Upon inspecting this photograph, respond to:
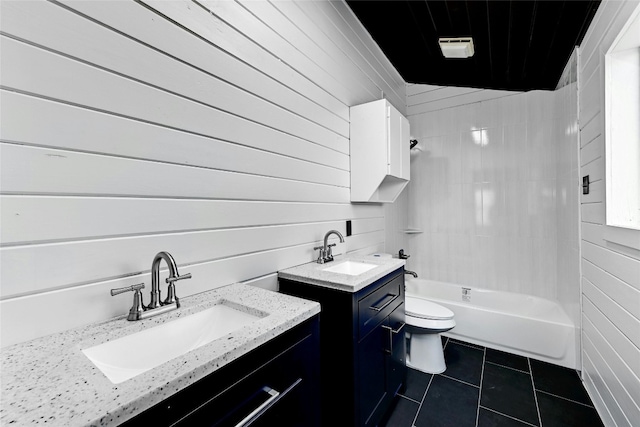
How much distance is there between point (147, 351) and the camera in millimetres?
812

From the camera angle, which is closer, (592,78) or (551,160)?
(592,78)

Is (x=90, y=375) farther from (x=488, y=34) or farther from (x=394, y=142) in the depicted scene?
(x=488, y=34)

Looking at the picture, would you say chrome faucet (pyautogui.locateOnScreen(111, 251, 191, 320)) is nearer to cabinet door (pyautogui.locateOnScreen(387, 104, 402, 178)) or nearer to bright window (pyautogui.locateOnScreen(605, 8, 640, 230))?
cabinet door (pyautogui.locateOnScreen(387, 104, 402, 178))

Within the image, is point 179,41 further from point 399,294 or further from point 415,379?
point 415,379

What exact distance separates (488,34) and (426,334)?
2.44 meters

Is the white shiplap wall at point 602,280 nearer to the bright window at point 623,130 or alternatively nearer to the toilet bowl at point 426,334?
the bright window at point 623,130

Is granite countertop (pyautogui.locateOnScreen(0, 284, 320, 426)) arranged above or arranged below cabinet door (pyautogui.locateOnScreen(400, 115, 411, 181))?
below

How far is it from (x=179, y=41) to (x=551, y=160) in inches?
130

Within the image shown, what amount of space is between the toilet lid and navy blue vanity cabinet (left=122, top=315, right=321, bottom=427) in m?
1.39

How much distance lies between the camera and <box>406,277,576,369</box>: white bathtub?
217 centimetres

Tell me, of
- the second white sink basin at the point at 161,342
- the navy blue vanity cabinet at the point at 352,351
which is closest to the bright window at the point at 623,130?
the navy blue vanity cabinet at the point at 352,351

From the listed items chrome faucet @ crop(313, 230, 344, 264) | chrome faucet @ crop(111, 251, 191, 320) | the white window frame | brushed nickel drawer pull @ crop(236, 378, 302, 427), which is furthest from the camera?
chrome faucet @ crop(313, 230, 344, 264)

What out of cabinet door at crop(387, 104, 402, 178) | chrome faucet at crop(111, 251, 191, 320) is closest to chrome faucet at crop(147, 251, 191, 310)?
chrome faucet at crop(111, 251, 191, 320)

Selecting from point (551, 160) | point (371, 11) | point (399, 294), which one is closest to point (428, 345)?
point (399, 294)
